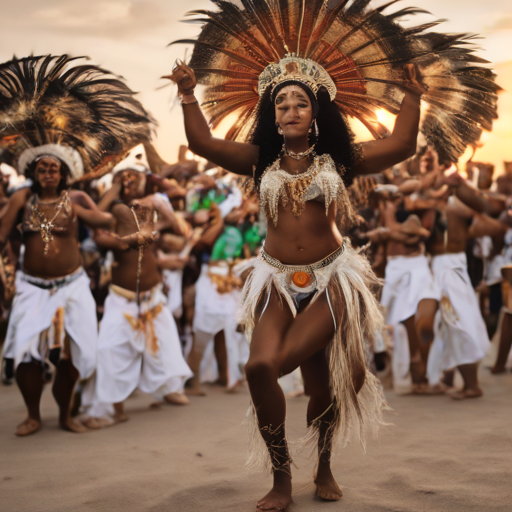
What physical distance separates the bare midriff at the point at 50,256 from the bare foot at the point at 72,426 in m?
1.16

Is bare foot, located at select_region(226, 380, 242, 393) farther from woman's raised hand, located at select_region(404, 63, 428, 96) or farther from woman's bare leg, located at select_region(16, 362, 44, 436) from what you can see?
woman's raised hand, located at select_region(404, 63, 428, 96)

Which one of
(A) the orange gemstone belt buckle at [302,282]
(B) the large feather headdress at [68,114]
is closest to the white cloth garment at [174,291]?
(B) the large feather headdress at [68,114]

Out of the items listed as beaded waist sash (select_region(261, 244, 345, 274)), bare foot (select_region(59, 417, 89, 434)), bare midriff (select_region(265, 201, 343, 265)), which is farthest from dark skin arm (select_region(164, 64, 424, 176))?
bare foot (select_region(59, 417, 89, 434))

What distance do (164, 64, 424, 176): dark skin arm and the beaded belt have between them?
54 centimetres

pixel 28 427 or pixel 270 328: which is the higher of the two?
pixel 270 328

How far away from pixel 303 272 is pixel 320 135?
0.80m

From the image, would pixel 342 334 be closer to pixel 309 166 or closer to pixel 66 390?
pixel 309 166

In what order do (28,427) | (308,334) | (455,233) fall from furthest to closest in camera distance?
(455,233) < (28,427) < (308,334)

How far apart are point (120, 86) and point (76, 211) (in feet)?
3.53

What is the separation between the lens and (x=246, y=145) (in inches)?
151

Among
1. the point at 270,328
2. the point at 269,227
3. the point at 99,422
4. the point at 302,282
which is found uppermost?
the point at 269,227

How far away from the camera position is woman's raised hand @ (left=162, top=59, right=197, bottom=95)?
11.9 ft

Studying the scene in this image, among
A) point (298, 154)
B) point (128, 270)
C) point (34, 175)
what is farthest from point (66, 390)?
point (298, 154)

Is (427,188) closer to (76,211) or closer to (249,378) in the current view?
(76,211)
